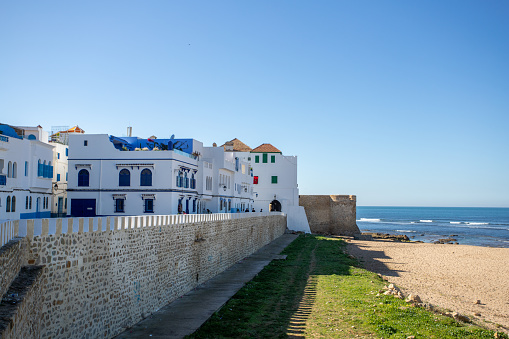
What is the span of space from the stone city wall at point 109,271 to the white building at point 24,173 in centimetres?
1254

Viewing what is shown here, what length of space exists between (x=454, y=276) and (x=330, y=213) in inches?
1362

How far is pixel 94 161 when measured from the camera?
3091 cm

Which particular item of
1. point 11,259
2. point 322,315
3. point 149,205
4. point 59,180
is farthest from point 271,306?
point 59,180

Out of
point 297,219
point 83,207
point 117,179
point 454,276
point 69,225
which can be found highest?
point 117,179

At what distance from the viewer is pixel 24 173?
26297mm

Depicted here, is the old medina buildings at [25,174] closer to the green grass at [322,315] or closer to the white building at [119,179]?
the white building at [119,179]

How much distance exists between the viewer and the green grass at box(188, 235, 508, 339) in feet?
38.4

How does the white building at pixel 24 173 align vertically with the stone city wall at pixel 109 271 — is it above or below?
above

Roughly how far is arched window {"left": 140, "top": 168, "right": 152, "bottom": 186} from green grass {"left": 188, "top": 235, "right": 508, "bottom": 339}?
1351cm

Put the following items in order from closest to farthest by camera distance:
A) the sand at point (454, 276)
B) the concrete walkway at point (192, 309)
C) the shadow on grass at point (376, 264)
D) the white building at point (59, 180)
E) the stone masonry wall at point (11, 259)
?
the stone masonry wall at point (11, 259) < the concrete walkway at point (192, 309) < the sand at point (454, 276) < the shadow on grass at point (376, 264) < the white building at point (59, 180)

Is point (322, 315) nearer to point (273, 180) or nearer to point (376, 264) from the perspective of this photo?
point (376, 264)

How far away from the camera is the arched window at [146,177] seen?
101 ft

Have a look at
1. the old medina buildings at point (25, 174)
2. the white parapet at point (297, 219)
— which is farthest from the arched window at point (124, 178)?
the white parapet at point (297, 219)

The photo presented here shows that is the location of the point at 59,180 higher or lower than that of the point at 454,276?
higher
